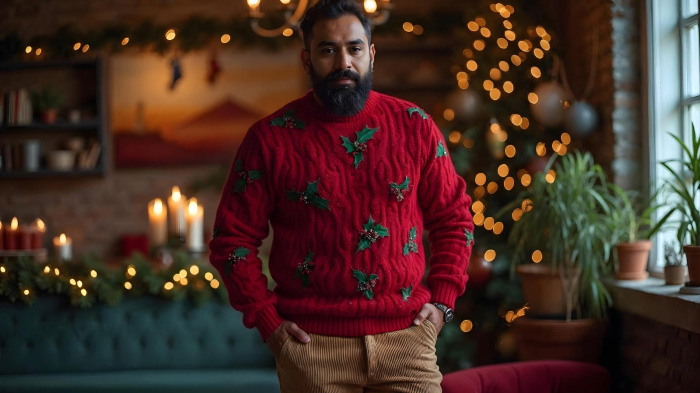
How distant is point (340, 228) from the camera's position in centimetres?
169

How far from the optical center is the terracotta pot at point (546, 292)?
137 inches

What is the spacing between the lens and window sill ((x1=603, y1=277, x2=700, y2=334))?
2.68m

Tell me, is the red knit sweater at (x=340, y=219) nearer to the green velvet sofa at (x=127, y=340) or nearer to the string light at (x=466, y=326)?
the green velvet sofa at (x=127, y=340)

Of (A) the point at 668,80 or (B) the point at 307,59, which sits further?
(A) the point at 668,80

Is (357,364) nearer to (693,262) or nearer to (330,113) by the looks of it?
(330,113)

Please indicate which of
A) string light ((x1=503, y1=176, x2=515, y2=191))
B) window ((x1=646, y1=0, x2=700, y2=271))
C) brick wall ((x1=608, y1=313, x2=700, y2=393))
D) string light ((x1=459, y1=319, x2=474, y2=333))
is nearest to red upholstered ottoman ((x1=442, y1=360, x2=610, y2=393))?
brick wall ((x1=608, y1=313, x2=700, y2=393))

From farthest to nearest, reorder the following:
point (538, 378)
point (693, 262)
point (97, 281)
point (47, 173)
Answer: point (47, 173) < point (97, 281) < point (538, 378) < point (693, 262)

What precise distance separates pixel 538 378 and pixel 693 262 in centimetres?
69

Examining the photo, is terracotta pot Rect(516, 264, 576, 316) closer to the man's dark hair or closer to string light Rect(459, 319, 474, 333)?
string light Rect(459, 319, 474, 333)

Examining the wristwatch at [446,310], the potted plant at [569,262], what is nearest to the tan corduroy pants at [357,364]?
the wristwatch at [446,310]

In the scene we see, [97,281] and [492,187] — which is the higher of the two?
[492,187]

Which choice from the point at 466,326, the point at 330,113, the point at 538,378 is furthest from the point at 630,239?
the point at 330,113

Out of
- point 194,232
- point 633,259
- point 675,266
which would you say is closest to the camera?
point 675,266

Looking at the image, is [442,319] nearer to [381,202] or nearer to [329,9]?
[381,202]
